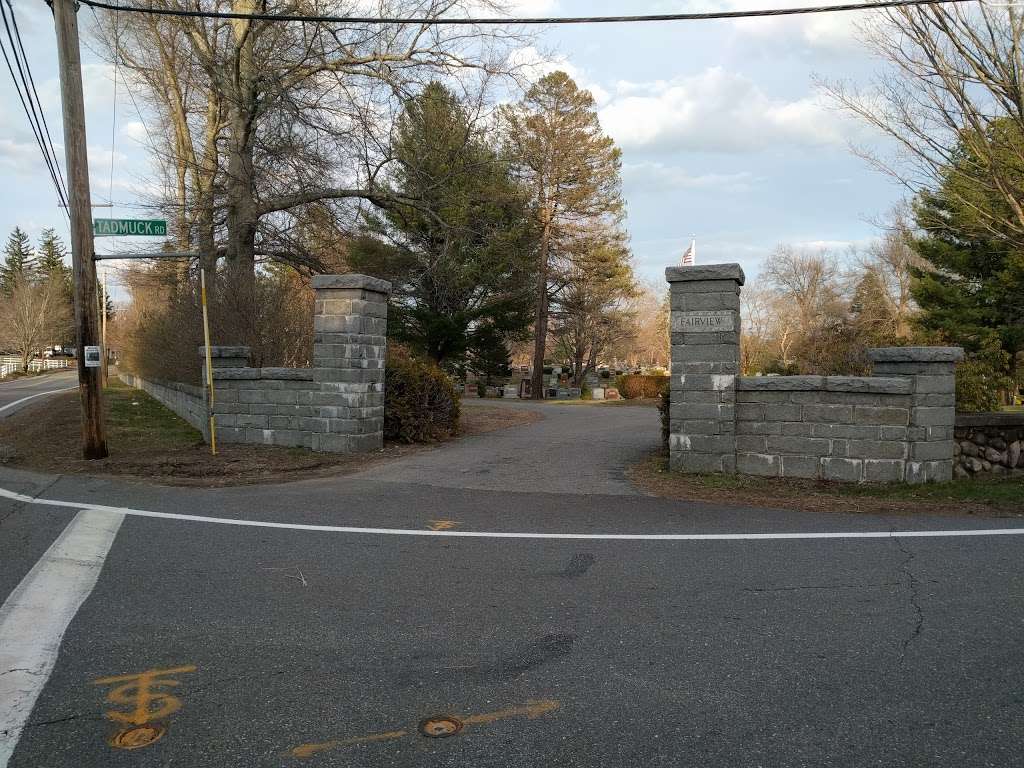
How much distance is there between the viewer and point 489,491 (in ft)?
28.3

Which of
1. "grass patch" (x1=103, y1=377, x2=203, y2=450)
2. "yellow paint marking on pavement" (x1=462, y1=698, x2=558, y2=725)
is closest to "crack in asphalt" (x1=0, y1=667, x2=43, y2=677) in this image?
"yellow paint marking on pavement" (x1=462, y1=698, x2=558, y2=725)

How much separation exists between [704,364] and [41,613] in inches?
288

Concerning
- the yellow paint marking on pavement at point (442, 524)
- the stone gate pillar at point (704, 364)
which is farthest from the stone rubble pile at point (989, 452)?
the yellow paint marking on pavement at point (442, 524)

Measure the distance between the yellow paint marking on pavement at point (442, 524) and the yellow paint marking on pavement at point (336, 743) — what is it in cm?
373

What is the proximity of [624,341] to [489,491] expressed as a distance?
4307 cm

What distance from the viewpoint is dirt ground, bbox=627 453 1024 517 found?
291 inches

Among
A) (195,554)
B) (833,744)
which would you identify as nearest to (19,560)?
(195,554)

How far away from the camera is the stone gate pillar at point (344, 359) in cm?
1141

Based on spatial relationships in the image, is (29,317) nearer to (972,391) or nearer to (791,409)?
(791,409)

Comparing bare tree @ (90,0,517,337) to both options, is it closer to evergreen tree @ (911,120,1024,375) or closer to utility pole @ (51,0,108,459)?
utility pole @ (51,0,108,459)

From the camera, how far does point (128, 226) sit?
11062 millimetres

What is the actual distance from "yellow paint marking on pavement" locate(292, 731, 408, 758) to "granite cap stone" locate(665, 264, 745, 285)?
286 inches

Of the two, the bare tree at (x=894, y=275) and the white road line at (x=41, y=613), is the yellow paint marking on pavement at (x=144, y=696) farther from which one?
the bare tree at (x=894, y=275)

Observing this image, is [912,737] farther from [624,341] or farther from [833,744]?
[624,341]
